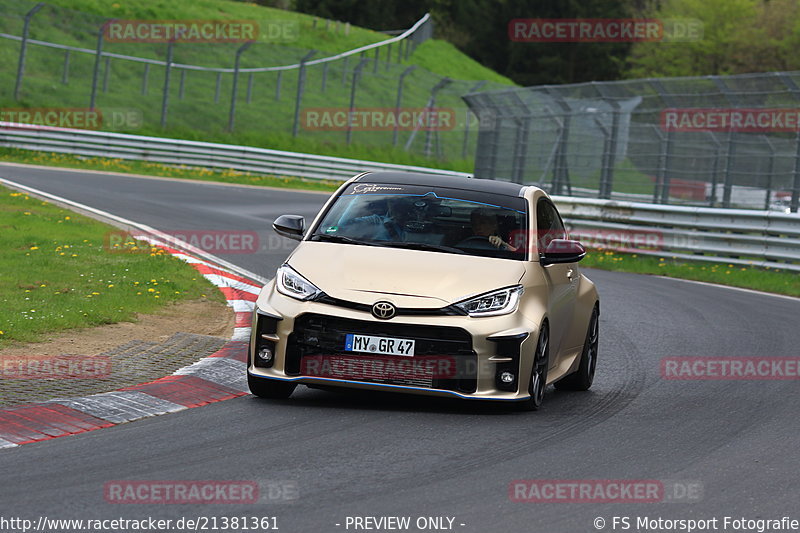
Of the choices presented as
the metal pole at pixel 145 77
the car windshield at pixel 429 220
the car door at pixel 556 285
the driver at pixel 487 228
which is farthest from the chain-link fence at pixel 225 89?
the driver at pixel 487 228

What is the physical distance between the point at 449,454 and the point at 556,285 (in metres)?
2.40

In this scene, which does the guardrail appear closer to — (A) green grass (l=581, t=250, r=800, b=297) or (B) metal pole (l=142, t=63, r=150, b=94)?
(A) green grass (l=581, t=250, r=800, b=297)

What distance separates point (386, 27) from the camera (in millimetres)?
93250

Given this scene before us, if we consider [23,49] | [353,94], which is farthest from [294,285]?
[353,94]

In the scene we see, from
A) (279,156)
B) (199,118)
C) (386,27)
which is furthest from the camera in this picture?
(386,27)

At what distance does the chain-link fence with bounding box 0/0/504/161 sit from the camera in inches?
1572

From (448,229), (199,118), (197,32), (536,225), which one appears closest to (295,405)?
(448,229)

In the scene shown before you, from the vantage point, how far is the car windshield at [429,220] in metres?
8.38

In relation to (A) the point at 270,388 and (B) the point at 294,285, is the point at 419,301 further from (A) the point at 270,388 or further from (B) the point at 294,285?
(A) the point at 270,388

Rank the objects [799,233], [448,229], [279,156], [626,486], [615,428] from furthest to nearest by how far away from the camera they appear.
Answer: [279,156] → [799,233] → [448,229] → [615,428] → [626,486]

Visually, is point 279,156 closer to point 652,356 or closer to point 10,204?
point 10,204

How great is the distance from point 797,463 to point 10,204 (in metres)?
15.0

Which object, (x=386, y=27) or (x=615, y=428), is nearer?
(x=615, y=428)

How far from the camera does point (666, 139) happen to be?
81.1 ft
